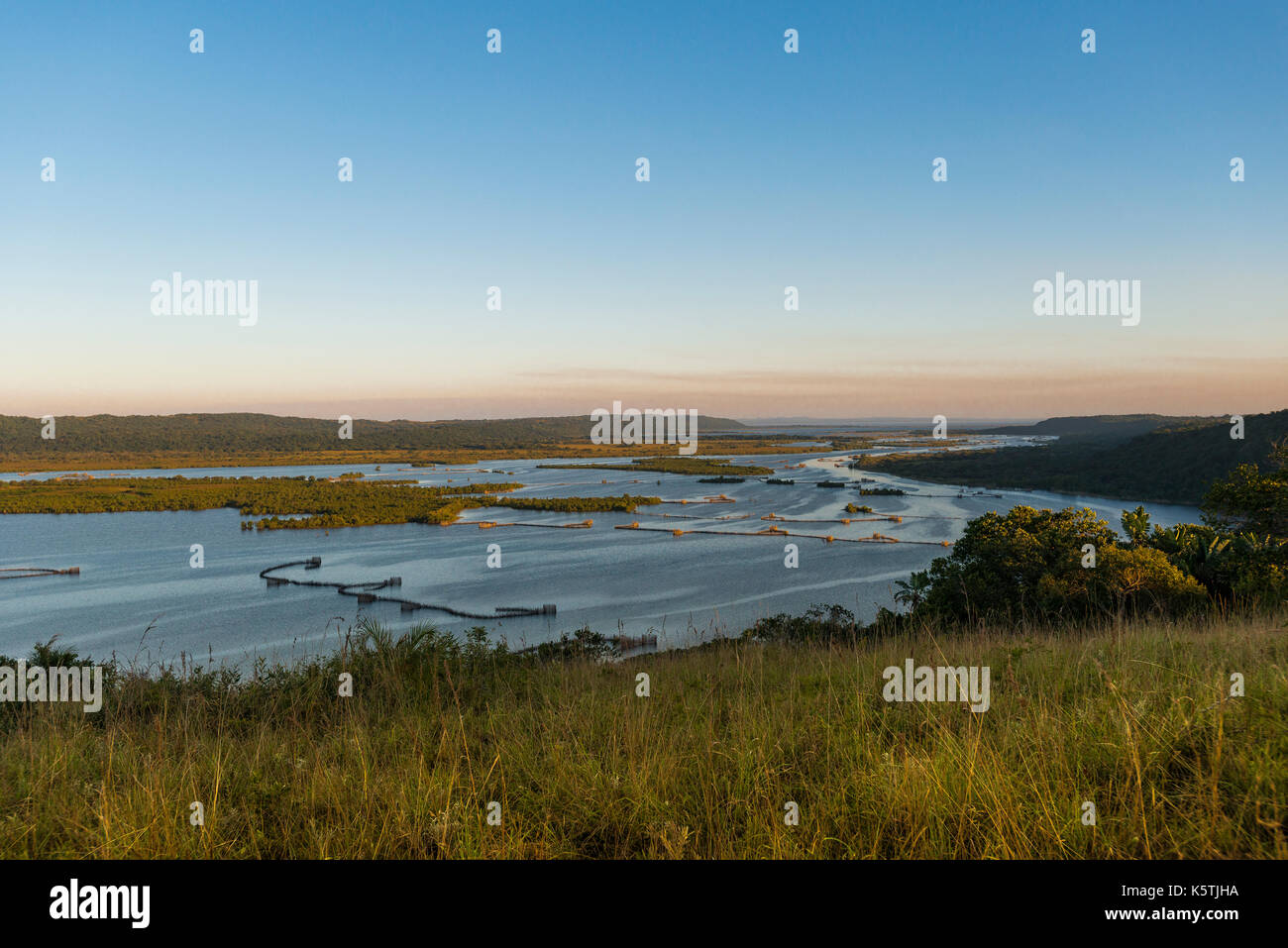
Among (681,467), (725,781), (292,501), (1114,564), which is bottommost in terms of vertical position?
(292,501)

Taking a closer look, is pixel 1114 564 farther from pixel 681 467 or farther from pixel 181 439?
pixel 181 439

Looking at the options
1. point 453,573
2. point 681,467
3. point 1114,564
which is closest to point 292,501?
point 453,573

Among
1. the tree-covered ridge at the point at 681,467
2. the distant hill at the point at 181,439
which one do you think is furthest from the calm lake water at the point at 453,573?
the distant hill at the point at 181,439

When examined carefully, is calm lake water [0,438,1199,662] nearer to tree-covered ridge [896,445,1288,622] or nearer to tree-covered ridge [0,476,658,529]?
tree-covered ridge [0,476,658,529]

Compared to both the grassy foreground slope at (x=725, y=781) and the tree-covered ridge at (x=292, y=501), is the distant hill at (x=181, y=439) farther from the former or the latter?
the grassy foreground slope at (x=725, y=781)

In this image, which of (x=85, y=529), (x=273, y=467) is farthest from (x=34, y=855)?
(x=273, y=467)
